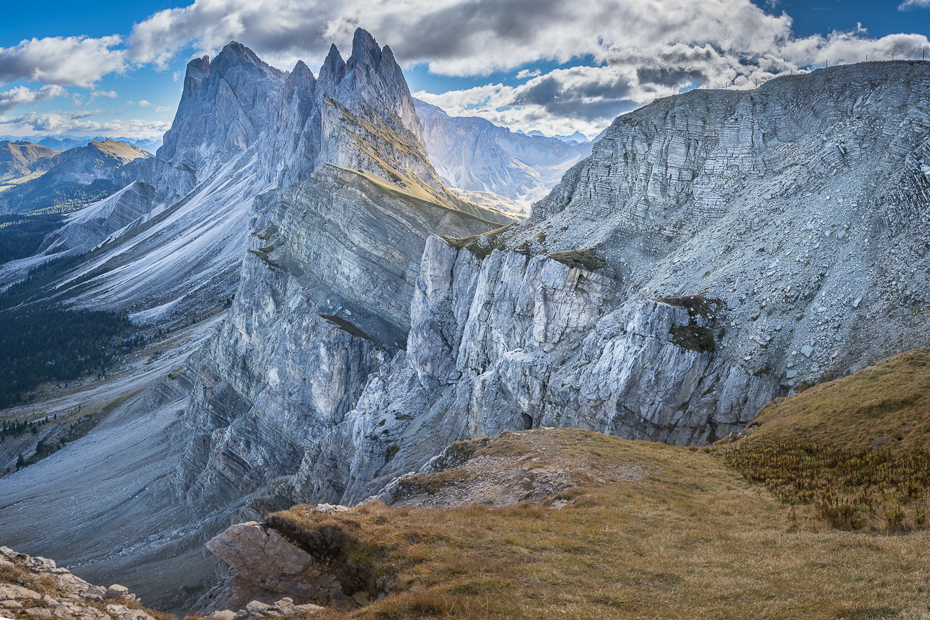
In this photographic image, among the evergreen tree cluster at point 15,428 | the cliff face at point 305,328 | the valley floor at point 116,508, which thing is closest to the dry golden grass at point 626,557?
the valley floor at point 116,508

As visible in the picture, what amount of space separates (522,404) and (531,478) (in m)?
21.3

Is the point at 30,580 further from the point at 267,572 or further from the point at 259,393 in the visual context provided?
the point at 259,393

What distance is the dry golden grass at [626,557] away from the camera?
1058 cm

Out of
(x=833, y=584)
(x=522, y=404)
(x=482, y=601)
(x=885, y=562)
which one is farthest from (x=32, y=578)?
(x=522, y=404)

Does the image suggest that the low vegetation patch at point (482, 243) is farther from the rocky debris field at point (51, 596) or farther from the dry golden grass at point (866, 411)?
the rocky debris field at point (51, 596)

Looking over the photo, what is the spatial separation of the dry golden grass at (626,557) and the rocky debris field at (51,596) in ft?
18.5

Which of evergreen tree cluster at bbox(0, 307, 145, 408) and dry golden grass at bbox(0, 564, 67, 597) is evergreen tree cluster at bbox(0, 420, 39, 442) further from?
dry golden grass at bbox(0, 564, 67, 597)

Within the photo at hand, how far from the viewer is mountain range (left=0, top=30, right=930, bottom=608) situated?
33125mm

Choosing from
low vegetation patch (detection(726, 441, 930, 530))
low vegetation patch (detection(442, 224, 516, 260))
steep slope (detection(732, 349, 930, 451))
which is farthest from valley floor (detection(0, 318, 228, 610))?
steep slope (detection(732, 349, 930, 451))

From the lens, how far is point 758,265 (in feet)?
122

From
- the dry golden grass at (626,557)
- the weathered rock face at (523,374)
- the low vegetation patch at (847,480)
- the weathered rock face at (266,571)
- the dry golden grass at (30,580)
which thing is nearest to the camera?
the dry golden grass at (626,557)

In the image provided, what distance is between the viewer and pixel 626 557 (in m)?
14.0

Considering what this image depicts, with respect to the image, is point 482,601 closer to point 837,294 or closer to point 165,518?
point 837,294

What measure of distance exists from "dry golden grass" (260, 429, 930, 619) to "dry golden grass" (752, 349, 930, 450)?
472 centimetres
